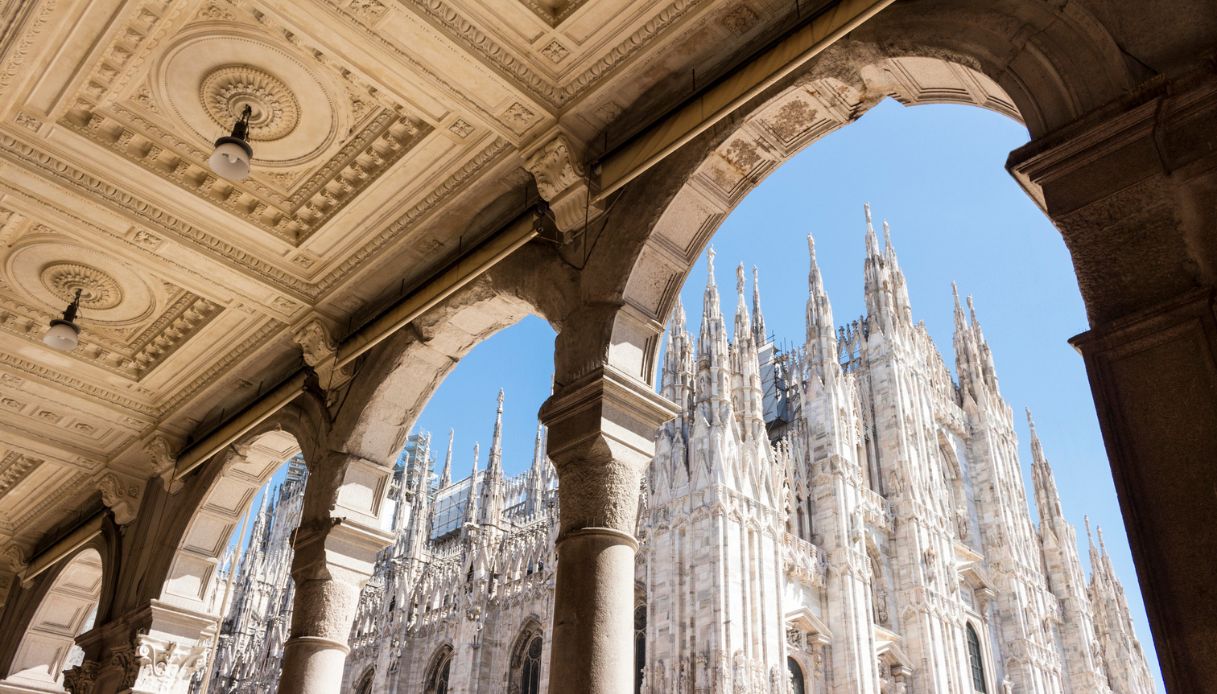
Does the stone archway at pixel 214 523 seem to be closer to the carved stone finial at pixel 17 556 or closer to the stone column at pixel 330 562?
the stone column at pixel 330 562

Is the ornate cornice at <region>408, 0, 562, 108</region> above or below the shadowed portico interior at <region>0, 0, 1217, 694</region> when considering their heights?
above

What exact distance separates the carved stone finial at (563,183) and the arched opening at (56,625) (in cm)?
885

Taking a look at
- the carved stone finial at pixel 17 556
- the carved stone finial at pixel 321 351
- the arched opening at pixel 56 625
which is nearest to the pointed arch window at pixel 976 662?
the arched opening at pixel 56 625

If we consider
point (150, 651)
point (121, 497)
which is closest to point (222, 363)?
→ point (121, 497)

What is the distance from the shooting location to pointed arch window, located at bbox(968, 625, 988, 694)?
96.6 ft

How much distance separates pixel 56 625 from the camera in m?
12.8

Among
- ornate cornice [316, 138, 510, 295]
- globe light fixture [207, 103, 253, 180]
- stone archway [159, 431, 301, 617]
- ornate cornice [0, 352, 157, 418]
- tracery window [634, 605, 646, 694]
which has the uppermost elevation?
tracery window [634, 605, 646, 694]

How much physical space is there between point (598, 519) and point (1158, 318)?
3.07 m

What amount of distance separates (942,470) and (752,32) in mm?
29796

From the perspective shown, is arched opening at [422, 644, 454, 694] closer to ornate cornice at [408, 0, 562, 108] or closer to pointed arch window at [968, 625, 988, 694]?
pointed arch window at [968, 625, 988, 694]

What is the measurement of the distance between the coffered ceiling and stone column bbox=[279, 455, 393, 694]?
4.69ft

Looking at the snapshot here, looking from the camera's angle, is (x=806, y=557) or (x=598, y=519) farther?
(x=806, y=557)

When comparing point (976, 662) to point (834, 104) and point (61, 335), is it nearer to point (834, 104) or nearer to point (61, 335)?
point (834, 104)

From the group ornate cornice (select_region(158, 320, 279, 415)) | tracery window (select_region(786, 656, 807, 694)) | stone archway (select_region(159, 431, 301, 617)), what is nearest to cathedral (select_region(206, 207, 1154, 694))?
tracery window (select_region(786, 656, 807, 694))
